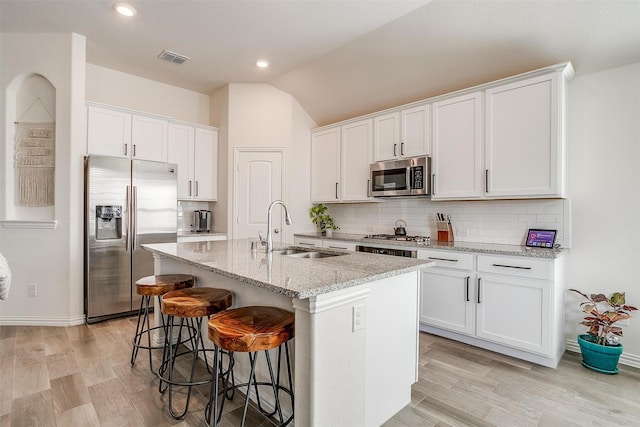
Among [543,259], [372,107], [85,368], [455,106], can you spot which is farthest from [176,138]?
[543,259]

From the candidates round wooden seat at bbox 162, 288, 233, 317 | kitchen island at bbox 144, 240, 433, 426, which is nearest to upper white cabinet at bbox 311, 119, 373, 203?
kitchen island at bbox 144, 240, 433, 426

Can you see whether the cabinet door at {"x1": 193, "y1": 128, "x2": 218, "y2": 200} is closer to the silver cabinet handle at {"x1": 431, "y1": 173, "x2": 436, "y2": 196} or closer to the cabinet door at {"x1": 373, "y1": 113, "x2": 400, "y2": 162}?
the cabinet door at {"x1": 373, "y1": 113, "x2": 400, "y2": 162}

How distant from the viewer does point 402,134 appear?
3.71 m

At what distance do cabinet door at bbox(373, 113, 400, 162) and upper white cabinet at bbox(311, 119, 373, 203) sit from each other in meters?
0.10

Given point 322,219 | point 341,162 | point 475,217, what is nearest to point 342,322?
point 475,217

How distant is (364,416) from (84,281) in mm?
3326

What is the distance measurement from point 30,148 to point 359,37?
3.63 m

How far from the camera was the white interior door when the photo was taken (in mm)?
4633

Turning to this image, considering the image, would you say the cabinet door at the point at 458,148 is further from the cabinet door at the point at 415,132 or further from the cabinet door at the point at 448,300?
the cabinet door at the point at 448,300

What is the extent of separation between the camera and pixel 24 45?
11.2 feet

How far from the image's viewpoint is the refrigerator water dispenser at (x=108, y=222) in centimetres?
353

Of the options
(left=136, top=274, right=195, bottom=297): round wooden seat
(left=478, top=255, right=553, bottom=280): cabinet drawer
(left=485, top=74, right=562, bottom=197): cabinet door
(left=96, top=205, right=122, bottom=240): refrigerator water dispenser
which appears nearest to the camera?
(left=136, top=274, right=195, bottom=297): round wooden seat

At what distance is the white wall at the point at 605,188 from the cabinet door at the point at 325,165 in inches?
99.2

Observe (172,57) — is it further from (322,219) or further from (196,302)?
(196,302)
